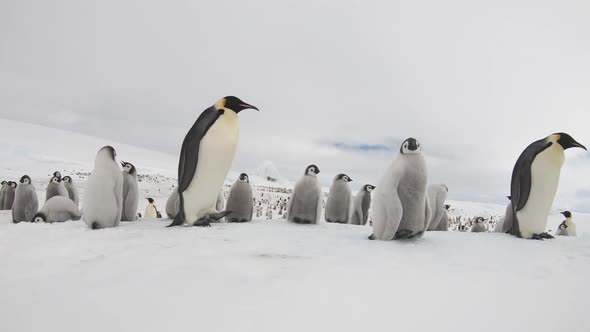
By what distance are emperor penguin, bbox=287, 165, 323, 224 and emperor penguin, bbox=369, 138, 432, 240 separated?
86.7 inches

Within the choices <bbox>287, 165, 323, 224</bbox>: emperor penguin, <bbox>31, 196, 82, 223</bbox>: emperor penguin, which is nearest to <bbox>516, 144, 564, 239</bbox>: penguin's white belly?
<bbox>287, 165, 323, 224</bbox>: emperor penguin

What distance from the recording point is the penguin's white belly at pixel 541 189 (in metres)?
4.58

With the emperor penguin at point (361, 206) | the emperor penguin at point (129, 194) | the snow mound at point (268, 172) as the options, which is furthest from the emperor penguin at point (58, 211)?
the snow mound at point (268, 172)

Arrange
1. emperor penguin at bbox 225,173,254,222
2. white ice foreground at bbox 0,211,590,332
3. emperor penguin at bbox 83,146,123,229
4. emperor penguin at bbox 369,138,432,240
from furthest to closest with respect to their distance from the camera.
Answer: emperor penguin at bbox 225,173,254,222
emperor penguin at bbox 83,146,123,229
emperor penguin at bbox 369,138,432,240
white ice foreground at bbox 0,211,590,332

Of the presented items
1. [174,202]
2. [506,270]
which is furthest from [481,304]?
[174,202]

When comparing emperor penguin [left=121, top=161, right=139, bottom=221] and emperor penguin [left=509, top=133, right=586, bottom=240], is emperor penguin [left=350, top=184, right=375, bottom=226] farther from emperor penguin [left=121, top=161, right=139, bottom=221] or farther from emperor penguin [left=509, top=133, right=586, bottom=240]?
emperor penguin [left=121, top=161, right=139, bottom=221]

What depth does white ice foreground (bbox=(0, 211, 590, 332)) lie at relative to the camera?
1.67m

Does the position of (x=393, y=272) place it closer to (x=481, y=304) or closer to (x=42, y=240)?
(x=481, y=304)

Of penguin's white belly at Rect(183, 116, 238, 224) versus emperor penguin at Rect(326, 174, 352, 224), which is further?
emperor penguin at Rect(326, 174, 352, 224)

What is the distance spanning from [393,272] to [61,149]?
6295 centimetres

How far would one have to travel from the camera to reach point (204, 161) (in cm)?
469

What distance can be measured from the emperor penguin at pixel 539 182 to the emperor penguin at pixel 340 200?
133 inches

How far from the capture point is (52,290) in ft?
6.43

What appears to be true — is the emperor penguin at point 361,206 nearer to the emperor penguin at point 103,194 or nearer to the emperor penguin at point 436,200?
the emperor penguin at point 436,200
